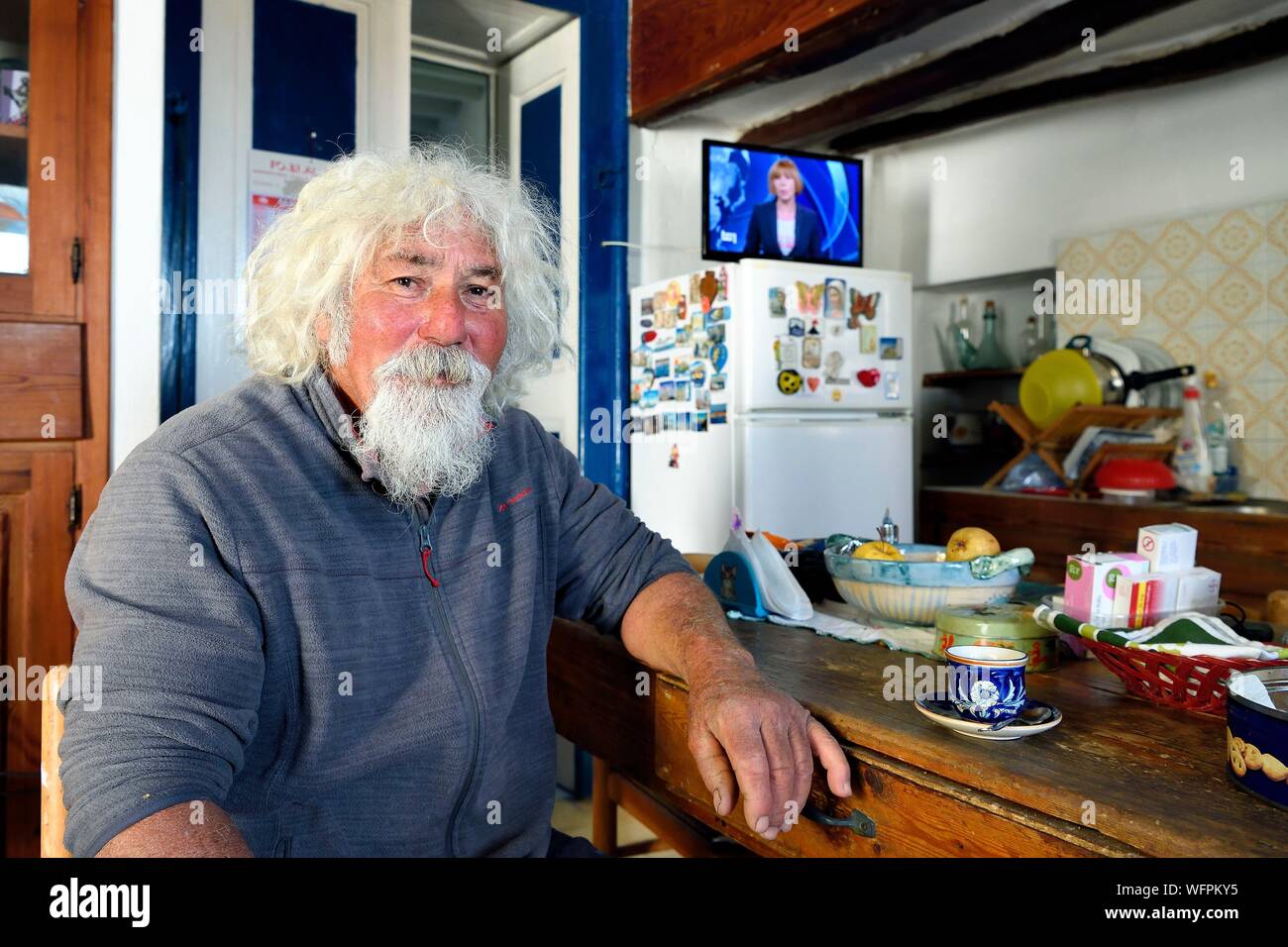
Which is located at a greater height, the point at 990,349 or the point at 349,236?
the point at 990,349

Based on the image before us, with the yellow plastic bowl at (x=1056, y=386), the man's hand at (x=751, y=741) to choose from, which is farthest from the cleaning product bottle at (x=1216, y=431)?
the man's hand at (x=751, y=741)

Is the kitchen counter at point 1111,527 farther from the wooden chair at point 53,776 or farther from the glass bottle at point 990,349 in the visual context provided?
the wooden chair at point 53,776

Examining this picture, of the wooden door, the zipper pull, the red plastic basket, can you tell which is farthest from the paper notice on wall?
the red plastic basket

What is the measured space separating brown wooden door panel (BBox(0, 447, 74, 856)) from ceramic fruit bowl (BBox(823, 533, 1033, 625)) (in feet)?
5.14

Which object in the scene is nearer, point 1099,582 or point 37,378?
point 1099,582

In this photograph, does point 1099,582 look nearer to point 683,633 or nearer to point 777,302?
point 683,633

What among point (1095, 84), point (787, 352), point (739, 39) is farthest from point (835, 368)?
point (1095, 84)

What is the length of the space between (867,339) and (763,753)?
2.73 m

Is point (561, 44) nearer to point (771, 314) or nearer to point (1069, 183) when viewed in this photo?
point (771, 314)

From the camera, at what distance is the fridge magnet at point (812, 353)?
350cm

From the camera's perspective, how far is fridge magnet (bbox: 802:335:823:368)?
11.5ft

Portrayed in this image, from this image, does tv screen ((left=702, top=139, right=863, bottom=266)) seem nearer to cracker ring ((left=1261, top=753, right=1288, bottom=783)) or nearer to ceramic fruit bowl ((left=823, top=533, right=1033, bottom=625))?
ceramic fruit bowl ((left=823, top=533, right=1033, bottom=625))

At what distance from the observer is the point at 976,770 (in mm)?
1007

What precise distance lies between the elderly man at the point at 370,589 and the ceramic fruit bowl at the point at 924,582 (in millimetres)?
325
